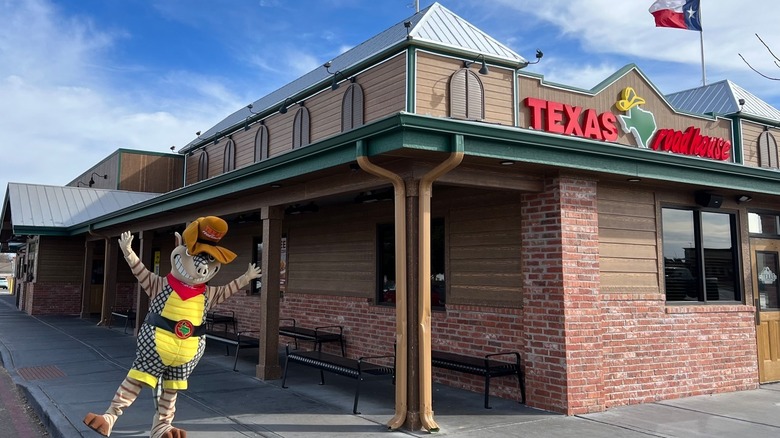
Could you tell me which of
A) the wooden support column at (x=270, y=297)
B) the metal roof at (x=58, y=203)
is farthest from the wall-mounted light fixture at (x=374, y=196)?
the metal roof at (x=58, y=203)

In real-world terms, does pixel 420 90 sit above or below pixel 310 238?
above

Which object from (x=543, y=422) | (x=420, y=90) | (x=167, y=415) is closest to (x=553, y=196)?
(x=543, y=422)

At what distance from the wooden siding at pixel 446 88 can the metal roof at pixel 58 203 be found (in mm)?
13780

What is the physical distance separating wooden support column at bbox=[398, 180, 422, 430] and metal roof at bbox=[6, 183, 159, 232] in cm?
1574

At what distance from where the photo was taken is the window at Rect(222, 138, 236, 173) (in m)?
15.4

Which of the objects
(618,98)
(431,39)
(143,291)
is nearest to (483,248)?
(431,39)

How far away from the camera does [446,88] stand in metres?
9.48

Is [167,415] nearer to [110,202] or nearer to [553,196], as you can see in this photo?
[553,196]

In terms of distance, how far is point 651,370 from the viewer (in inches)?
299

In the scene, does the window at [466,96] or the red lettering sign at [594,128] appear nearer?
the window at [466,96]

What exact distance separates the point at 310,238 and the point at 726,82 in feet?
28.9

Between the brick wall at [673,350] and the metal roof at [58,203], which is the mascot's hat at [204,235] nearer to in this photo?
the brick wall at [673,350]

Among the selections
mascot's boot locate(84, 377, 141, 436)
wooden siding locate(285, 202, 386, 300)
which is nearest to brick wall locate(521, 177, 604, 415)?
wooden siding locate(285, 202, 386, 300)

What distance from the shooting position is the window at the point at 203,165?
1753cm
